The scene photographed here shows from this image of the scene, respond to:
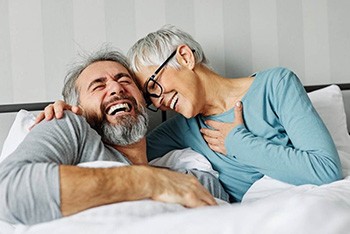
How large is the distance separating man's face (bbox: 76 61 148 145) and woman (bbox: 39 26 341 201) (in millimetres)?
78

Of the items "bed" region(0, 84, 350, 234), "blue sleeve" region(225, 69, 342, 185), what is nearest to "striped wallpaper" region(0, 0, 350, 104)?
"blue sleeve" region(225, 69, 342, 185)

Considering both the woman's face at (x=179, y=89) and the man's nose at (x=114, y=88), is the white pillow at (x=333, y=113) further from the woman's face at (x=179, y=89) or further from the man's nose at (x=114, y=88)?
the man's nose at (x=114, y=88)

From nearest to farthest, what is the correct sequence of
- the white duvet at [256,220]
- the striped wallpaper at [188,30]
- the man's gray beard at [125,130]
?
the white duvet at [256,220] → the man's gray beard at [125,130] → the striped wallpaper at [188,30]

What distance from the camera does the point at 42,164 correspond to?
1.25m

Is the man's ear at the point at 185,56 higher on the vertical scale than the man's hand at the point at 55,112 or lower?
higher

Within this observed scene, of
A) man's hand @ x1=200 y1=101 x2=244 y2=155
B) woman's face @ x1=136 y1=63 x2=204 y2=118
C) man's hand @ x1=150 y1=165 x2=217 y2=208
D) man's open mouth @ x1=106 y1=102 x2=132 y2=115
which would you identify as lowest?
man's hand @ x1=150 y1=165 x2=217 y2=208

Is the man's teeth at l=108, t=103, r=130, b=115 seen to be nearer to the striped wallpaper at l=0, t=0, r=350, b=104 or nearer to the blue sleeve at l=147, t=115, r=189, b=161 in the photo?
the blue sleeve at l=147, t=115, r=189, b=161

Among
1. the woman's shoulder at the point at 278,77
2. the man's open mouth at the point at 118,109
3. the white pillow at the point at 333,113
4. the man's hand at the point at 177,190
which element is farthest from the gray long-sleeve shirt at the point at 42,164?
the white pillow at the point at 333,113

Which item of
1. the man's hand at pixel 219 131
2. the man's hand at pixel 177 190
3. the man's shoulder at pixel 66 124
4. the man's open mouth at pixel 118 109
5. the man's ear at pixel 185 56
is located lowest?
the man's hand at pixel 177 190

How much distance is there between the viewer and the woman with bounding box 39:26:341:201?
1575 mm

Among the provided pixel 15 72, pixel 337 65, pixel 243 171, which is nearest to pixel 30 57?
pixel 15 72

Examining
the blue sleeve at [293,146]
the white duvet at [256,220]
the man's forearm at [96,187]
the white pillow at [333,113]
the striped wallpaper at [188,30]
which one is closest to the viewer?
the white duvet at [256,220]

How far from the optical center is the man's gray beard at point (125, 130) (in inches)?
65.3

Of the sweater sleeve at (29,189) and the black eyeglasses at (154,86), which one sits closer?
the sweater sleeve at (29,189)
